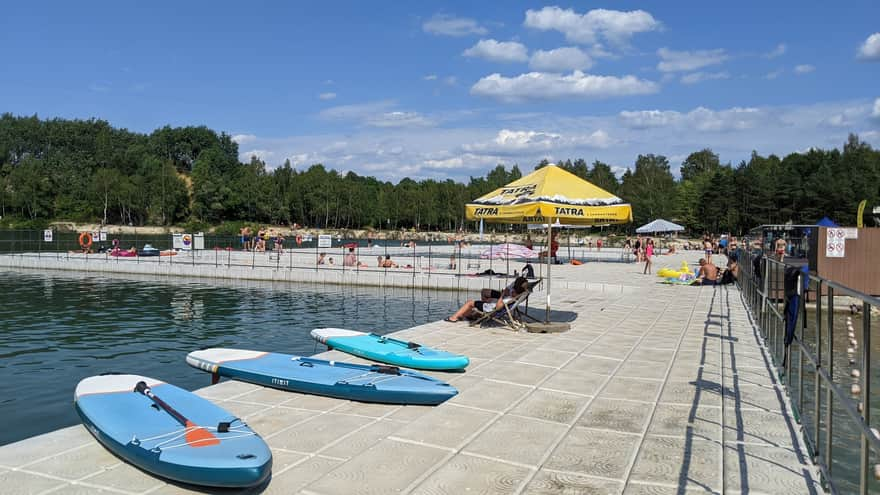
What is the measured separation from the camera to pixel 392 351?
26.1 feet

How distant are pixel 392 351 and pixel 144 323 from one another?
35.1 ft

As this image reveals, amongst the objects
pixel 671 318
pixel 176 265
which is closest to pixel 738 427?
pixel 671 318

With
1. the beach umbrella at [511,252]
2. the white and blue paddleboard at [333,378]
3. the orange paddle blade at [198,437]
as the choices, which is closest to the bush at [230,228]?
the beach umbrella at [511,252]

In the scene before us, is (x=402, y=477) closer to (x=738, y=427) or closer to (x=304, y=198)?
(x=738, y=427)

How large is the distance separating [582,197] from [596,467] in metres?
6.20

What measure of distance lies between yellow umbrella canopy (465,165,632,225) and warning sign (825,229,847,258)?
31.0 feet

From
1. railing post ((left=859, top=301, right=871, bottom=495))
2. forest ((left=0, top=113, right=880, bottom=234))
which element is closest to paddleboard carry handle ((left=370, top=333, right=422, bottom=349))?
railing post ((left=859, top=301, right=871, bottom=495))

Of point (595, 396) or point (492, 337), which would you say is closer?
point (595, 396)

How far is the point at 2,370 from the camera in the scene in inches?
438

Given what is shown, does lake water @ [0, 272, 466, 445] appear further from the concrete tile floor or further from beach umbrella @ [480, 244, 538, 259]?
beach umbrella @ [480, 244, 538, 259]

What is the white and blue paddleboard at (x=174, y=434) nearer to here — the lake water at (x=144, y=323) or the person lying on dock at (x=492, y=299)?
the lake water at (x=144, y=323)

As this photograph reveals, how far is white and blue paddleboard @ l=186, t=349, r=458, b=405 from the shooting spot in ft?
19.4

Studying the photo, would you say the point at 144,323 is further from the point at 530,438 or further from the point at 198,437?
the point at 530,438

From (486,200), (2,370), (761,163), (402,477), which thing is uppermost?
(761,163)
